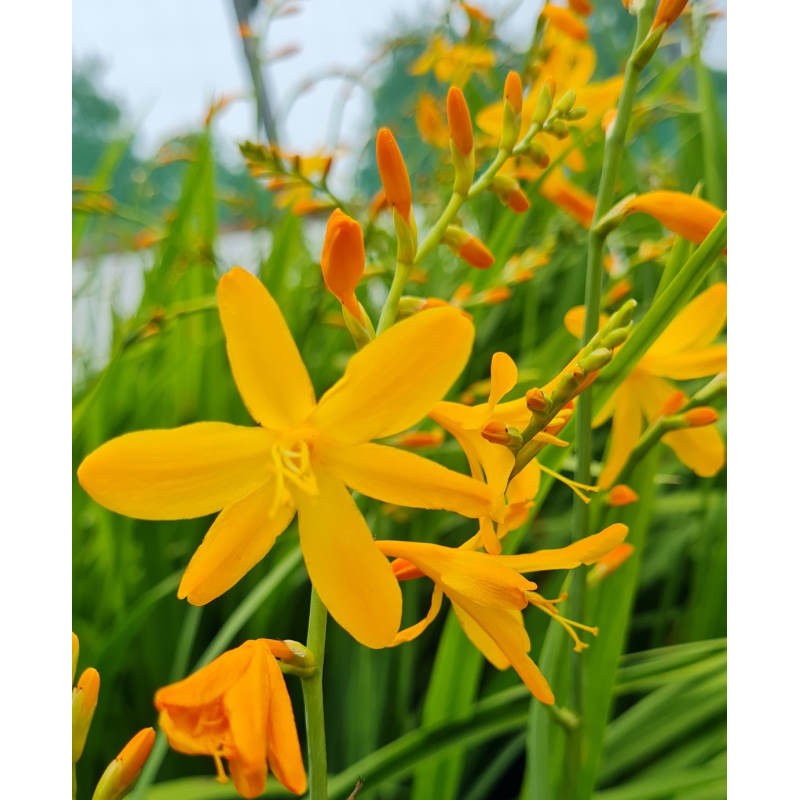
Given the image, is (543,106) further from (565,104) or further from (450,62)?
(450,62)

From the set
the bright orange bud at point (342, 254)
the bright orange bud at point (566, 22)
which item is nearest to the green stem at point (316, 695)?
the bright orange bud at point (342, 254)

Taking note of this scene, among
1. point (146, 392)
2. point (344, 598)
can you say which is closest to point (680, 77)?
point (146, 392)

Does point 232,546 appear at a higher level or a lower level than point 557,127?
lower

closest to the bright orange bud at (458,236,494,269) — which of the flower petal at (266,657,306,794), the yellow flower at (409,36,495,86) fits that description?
the flower petal at (266,657,306,794)

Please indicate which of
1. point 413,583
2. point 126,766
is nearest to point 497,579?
point 126,766

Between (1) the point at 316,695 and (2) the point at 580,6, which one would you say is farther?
(2) the point at 580,6
